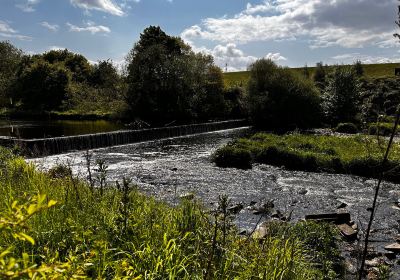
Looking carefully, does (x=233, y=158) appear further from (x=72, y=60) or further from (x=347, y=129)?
(x=72, y=60)

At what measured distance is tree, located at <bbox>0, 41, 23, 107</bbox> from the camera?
65125 millimetres

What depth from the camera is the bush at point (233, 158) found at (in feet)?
71.7

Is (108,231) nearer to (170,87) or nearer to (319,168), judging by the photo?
(319,168)

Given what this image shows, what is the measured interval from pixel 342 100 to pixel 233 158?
2946 centimetres

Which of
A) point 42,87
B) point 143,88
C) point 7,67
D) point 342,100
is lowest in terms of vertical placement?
point 342,100

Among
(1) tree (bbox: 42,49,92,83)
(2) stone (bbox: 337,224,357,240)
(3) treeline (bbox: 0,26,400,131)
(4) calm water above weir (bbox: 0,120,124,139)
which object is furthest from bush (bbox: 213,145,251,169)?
(1) tree (bbox: 42,49,92,83)

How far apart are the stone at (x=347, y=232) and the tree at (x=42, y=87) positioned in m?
56.5

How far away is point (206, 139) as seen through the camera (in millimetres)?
32875

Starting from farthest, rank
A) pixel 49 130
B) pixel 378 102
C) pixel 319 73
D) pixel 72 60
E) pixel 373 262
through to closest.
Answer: pixel 72 60 < pixel 319 73 < pixel 49 130 < pixel 373 262 < pixel 378 102

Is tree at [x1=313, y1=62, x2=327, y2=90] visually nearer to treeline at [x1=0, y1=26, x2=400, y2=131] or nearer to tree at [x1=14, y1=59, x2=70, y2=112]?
treeline at [x1=0, y1=26, x2=400, y2=131]

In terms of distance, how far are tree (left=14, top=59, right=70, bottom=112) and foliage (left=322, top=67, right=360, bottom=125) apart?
134 ft

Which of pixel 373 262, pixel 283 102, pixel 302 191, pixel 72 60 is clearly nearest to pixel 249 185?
pixel 302 191

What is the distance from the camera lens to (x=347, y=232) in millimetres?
10508

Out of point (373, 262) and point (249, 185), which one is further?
point (249, 185)
